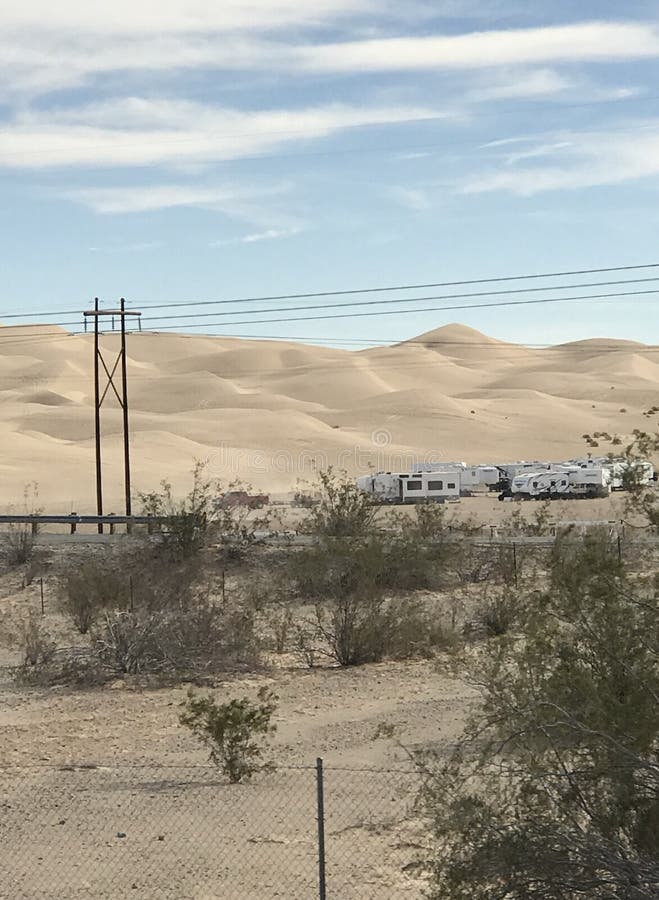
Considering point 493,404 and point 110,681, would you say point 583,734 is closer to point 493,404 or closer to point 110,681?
point 110,681

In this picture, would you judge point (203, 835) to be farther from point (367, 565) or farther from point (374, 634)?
point (367, 565)

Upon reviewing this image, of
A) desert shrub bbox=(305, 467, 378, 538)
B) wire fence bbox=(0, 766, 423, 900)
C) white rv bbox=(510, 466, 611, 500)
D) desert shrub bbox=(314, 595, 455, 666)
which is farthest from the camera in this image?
white rv bbox=(510, 466, 611, 500)

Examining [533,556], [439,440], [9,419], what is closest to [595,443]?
[439,440]

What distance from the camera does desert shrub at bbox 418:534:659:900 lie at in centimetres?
962

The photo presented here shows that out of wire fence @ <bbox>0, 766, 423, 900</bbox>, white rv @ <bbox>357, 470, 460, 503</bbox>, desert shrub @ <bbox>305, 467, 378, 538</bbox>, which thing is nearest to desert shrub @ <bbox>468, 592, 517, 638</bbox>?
desert shrub @ <bbox>305, 467, 378, 538</bbox>

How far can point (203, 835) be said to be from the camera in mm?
13828

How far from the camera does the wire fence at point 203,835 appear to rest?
12281 millimetres

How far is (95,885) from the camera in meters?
12.4

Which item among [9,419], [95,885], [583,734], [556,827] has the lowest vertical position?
[95,885]

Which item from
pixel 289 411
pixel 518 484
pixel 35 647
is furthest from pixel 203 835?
pixel 289 411

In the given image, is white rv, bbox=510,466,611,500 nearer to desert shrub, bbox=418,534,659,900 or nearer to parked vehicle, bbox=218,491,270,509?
parked vehicle, bbox=218,491,270,509

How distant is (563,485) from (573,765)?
49266 mm

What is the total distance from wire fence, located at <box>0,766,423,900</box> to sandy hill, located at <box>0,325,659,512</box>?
150ft

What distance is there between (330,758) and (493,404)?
111 m
